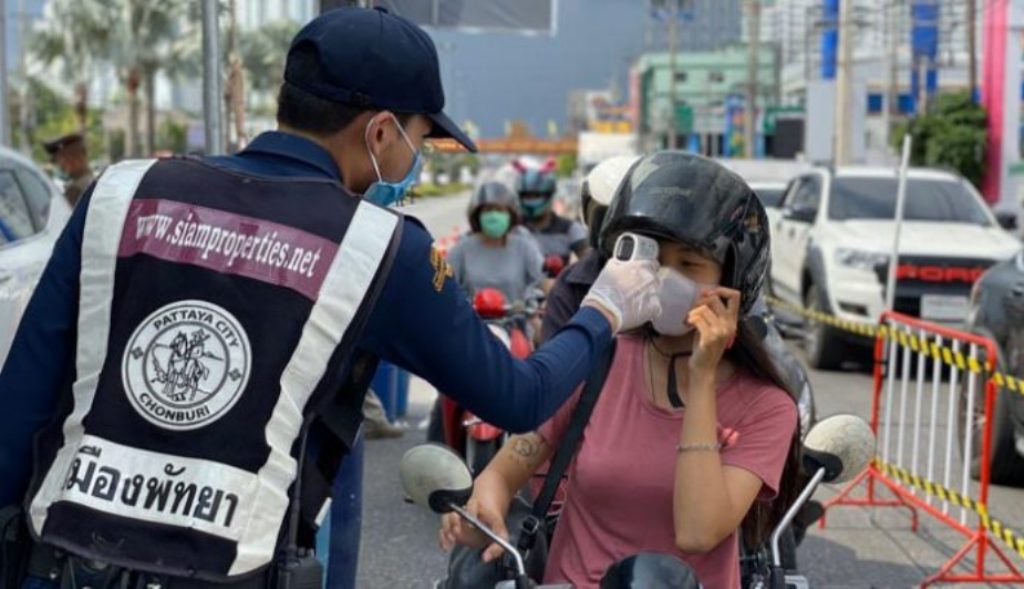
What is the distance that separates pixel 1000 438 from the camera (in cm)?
871

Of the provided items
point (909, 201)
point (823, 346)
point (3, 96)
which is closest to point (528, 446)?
point (823, 346)

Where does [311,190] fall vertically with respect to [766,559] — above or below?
above

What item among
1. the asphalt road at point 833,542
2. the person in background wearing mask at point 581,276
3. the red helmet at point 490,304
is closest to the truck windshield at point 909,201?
the asphalt road at point 833,542

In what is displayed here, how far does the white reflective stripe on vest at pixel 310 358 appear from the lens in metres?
2.55

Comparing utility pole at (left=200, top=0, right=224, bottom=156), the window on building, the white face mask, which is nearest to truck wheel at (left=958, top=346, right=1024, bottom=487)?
utility pole at (left=200, top=0, right=224, bottom=156)

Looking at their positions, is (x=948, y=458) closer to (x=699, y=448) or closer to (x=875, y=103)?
(x=699, y=448)

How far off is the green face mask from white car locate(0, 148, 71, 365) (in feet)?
7.19

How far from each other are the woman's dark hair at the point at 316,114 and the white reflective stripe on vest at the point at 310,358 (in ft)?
0.61

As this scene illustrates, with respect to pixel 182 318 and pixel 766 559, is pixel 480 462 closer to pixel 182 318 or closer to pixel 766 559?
pixel 766 559

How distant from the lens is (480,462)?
6.85 meters

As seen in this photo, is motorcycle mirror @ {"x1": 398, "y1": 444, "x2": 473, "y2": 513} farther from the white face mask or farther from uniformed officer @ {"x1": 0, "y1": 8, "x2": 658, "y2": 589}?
the white face mask

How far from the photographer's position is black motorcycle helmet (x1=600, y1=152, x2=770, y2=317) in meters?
3.17

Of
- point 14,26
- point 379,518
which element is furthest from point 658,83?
point 379,518

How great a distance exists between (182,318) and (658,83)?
133676 mm
